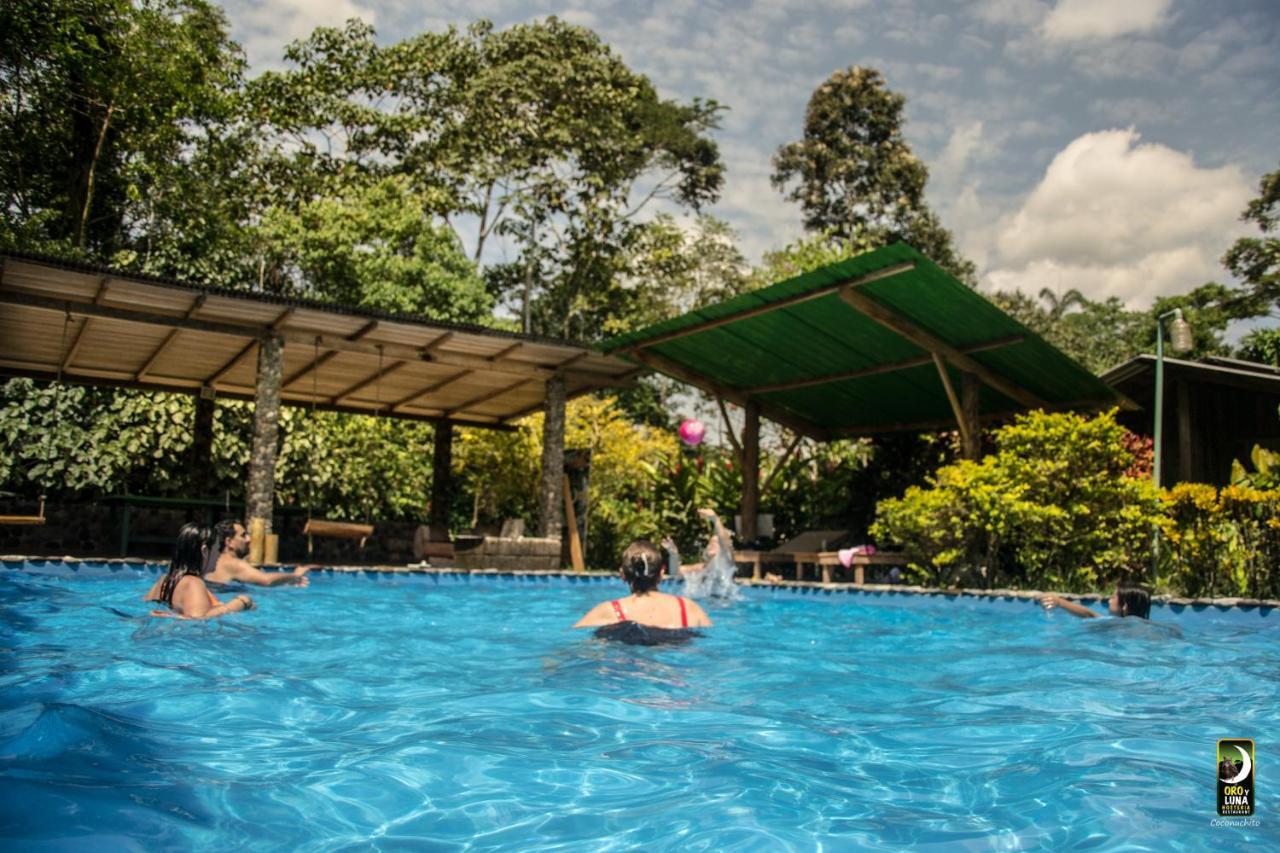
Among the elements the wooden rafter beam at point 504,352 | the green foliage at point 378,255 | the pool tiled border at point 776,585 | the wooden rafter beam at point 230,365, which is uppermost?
the green foliage at point 378,255

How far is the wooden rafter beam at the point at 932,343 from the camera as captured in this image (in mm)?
11859

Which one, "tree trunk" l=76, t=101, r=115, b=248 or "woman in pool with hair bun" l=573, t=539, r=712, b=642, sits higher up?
"tree trunk" l=76, t=101, r=115, b=248

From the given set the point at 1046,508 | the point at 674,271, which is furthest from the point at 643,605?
the point at 674,271

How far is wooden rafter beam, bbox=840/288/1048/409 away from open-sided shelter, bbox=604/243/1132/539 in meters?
0.02

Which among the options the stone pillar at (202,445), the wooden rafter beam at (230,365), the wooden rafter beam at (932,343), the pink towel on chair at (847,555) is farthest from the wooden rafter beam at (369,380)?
the pink towel on chair at (847,555)

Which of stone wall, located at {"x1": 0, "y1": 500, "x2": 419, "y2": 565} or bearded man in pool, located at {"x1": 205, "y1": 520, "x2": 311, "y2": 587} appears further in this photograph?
stone wall, located at {"x1": 0, "y1": 500, "x2": 419, "y2": 565}

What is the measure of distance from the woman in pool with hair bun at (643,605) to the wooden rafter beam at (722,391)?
29.4ft

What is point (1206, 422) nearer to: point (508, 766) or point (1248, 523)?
point (1248, 523)

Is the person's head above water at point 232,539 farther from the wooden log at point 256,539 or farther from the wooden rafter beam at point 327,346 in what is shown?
the wooden rafter beam at point 327,346

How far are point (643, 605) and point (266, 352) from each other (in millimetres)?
8604

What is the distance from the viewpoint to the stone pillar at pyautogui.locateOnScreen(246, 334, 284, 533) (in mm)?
12703

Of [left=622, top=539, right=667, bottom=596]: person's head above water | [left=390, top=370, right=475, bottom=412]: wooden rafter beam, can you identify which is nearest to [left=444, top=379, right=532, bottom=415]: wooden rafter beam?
[left=390, top=370, right=475, bottom=412]: wooden rafter beam

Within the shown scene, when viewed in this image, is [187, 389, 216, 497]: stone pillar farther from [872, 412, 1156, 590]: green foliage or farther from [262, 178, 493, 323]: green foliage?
[872, 412, 1156, 590]: green foliage

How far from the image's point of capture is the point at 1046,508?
11.4 m
